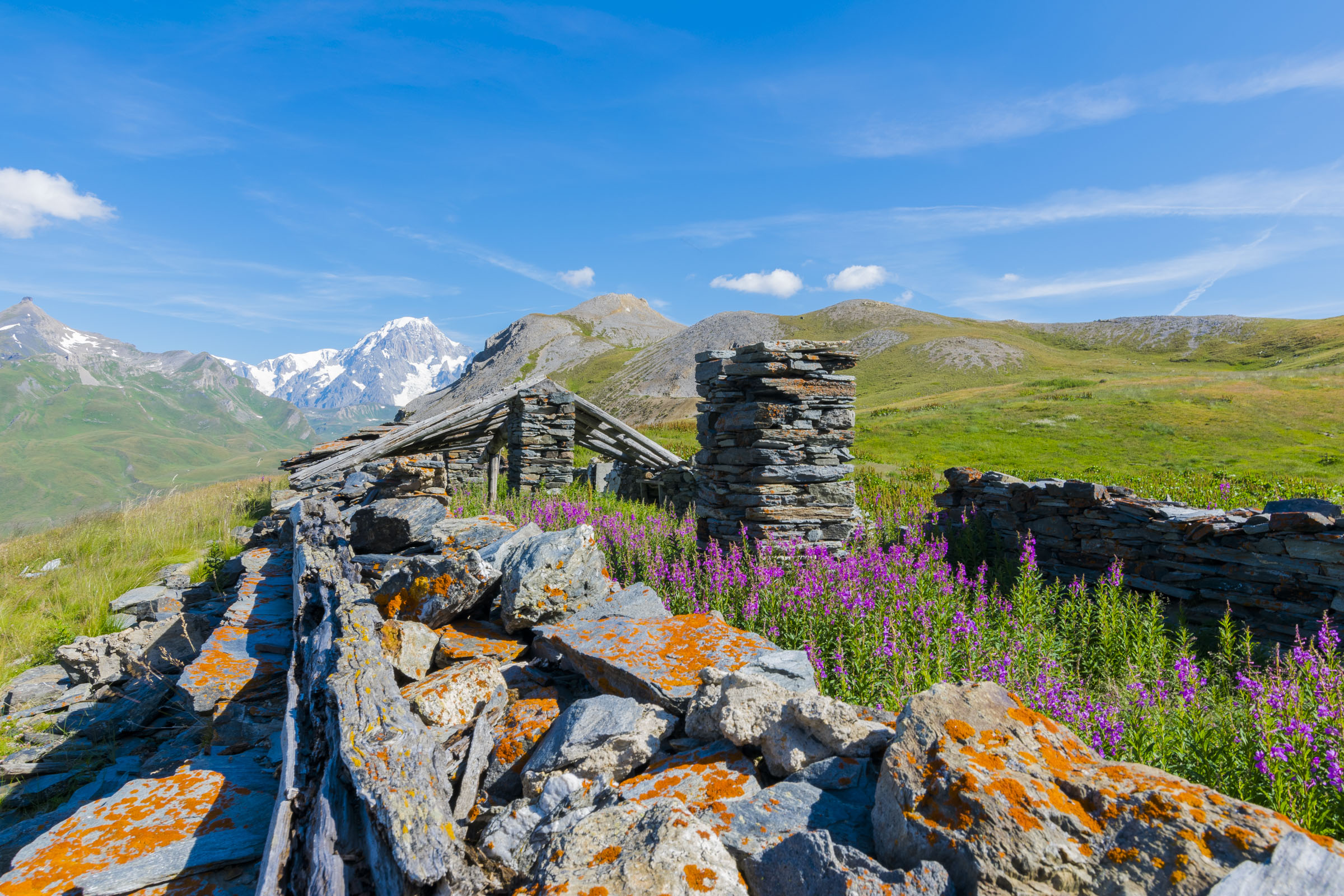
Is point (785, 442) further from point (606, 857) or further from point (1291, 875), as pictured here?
point (1291, 875)

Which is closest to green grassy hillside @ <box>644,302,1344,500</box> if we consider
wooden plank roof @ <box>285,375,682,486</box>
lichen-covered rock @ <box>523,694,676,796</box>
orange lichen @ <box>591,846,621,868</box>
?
wooden plank roof @ <box>285,375,682,486</box>

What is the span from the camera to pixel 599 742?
2754 mm

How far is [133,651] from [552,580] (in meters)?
5.67

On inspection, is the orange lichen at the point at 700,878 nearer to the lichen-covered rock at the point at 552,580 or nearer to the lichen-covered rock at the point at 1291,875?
the lichen-covered rock at the point at 1291,875

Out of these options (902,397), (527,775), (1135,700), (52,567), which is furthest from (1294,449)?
(902,397)

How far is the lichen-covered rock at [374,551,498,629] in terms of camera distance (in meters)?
4.35

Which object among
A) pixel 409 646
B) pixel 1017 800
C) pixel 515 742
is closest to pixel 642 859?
pixel 1017 800

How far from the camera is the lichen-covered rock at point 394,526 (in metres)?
6.46

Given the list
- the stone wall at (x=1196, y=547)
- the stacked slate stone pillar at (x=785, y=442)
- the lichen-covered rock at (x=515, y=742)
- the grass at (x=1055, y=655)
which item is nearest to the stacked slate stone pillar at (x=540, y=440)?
the grass at (x=1055, y=655)

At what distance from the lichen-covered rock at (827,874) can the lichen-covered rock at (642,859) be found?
0.28ft

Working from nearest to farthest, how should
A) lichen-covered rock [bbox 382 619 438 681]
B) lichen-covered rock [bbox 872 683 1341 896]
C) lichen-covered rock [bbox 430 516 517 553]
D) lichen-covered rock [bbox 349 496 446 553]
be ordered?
lichen-covered rock [bbox 872 683 1341 896], lichen-covered rock [bbox 382 619 438 681], lichen-covered rock [bbox 430 516 517 553], lichen-covered rock [bbox 349 496 446 553]

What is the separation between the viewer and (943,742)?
6.76 ft

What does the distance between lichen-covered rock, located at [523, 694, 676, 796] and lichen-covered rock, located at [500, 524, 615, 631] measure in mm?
1355

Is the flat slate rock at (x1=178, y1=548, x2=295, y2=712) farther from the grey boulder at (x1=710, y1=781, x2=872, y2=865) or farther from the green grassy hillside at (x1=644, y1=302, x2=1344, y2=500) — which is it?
the green grassy hillside at (x1=644, y1=302, x2=1344, y2=500)
